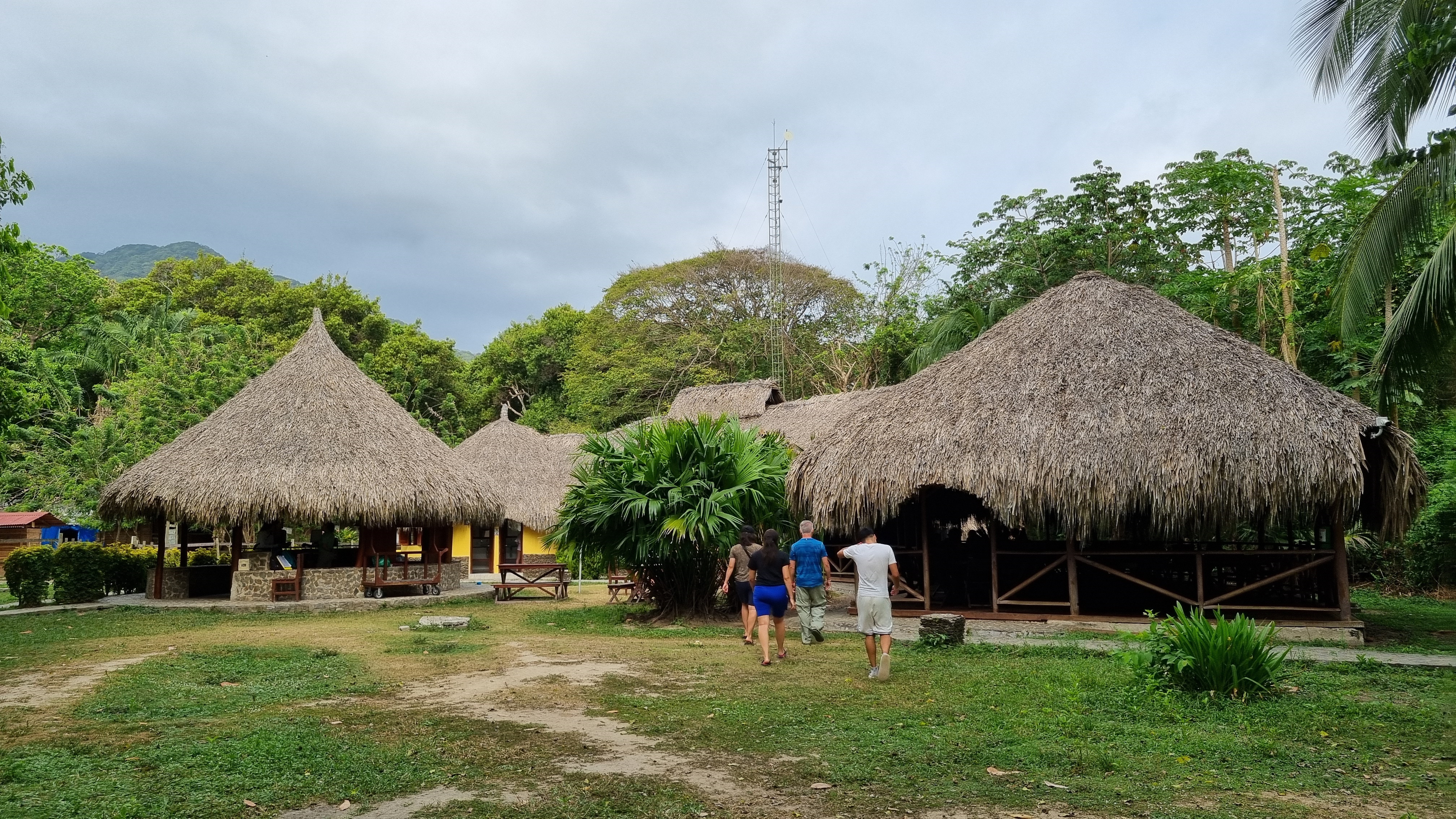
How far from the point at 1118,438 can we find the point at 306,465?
531 inches

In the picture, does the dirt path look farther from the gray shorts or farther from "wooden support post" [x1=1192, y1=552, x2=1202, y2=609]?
"wooden support post" [x1=1192, y1=552, x2=1202, y2=609]

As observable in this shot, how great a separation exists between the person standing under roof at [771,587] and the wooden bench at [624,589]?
223 inches

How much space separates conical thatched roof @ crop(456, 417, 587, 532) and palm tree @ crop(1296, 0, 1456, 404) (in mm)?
Result: 20255

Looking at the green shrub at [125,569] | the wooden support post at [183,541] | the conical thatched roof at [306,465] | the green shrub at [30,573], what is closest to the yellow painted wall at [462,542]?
the conical thatched roof at [306,465]

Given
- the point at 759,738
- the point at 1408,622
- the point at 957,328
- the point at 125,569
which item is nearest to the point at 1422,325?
the point at 1408,622

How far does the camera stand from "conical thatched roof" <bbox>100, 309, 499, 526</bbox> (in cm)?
1661

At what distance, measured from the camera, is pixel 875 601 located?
8.44 meters

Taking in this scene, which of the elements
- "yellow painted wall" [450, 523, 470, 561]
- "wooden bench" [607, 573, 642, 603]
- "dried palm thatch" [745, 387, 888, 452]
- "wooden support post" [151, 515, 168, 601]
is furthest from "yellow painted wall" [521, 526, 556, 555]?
"wooden support post" [151, 515, 168, 601]

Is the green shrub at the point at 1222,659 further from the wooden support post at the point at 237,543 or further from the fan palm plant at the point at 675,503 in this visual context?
the wooden support post at the point at 237,543

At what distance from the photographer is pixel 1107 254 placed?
82.2ft

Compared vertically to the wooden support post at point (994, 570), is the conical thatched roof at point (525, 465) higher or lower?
higher

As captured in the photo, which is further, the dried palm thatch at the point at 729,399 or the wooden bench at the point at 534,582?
the dried palm thatch at the point at 729,399

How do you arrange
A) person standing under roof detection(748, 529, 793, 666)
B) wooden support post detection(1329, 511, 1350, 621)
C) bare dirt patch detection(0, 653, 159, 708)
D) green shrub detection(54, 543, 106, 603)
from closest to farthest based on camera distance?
1. bare dirt patch detection(0, 653, 159, 708)
2. person standing under roof detection(748, 529, 793, 666)
3. wooden support post detection(1329, 511, 1350, 621)
4. green shrub detection(54, 543, 106, 603)

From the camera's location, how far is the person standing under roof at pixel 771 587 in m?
9.56
